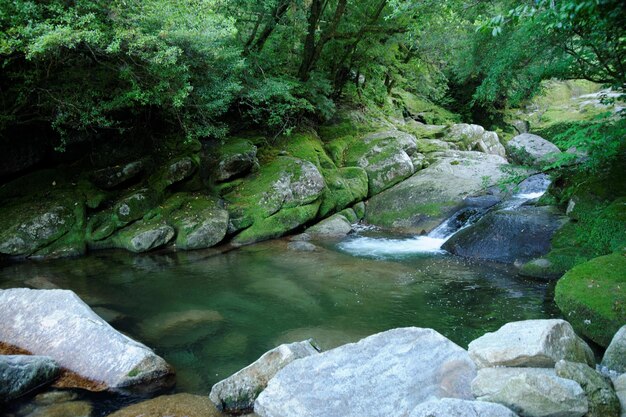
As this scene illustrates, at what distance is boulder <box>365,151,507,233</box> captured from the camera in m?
14.7

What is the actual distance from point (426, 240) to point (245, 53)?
9.23m

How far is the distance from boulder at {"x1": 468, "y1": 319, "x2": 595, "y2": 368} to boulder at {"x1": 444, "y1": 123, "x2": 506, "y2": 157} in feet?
57.3

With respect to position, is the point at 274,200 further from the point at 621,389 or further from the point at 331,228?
the point at 621,389

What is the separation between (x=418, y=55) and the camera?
63.0 ft

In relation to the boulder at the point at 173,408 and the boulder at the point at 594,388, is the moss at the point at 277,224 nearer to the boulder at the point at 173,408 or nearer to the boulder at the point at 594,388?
the boulder at the point at 173,408

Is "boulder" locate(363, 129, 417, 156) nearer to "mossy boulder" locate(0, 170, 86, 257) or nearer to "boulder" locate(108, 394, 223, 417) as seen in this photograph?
"mossy boulder" locate(0, 170, 86, 257)

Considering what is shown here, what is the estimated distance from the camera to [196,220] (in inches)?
532

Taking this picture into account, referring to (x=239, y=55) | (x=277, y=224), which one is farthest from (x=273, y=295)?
(x=239, y=55)

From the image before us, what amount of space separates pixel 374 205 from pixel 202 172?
6.29 meters

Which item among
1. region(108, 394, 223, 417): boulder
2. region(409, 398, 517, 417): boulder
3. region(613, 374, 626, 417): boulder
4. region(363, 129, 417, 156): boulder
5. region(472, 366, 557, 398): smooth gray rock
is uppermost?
region(363, 129, 417, 156): boulder

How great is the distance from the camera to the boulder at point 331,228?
46.9 ft

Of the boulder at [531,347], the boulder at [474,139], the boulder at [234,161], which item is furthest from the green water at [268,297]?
the boulder at [474,139]

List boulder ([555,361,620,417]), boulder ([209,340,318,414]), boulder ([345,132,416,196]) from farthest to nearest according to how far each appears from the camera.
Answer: boulder ([345,132,416,196])
boulder ([209,340,318,414])
boulder ([555,361,620,417])

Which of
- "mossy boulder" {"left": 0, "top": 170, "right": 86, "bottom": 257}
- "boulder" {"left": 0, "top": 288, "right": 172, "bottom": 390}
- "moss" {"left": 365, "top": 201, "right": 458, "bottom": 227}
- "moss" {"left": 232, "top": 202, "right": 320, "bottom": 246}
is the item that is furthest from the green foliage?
"moss" {"left": 365, "top": 201, "right": 458, "bottom": 227}
